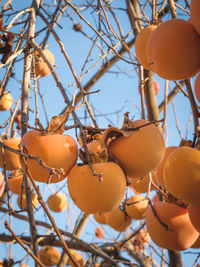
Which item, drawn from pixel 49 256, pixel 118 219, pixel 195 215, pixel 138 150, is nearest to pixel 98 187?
pixel 138 150

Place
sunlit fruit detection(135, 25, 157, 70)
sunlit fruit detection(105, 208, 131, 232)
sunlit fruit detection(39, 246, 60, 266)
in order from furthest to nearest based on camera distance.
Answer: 1. sunlit fruit detection(39, 246, 60, 266)
2. sunlit fruit detection(105, 208, 131, 232)
3. sunlit fruit detection(135, 25, 157, 70)

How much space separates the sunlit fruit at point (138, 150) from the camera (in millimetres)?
644

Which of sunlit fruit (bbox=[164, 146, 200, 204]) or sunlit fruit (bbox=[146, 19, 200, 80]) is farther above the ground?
sunlit fruit (bbox=[146, 19, 200, 80])

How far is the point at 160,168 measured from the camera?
3.01 feet

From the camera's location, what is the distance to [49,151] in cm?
64

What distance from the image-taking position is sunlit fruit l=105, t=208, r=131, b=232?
1.75 metres

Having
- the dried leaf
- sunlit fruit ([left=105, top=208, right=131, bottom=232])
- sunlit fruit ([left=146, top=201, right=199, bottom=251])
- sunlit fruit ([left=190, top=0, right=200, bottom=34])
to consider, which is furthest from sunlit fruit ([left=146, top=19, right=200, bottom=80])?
sunlit fruit ([left=105, top=208, right=131, bottom=232])

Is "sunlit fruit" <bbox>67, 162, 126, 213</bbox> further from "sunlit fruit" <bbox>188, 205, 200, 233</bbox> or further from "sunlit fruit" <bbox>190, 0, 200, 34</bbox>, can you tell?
"sunlit fruit" <bbox>190, 0, 200, 34</bbox>

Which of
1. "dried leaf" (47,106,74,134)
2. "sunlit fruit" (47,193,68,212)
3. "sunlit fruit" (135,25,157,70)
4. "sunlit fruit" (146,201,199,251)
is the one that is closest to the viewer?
"dried leaf" (47,106,74,134)

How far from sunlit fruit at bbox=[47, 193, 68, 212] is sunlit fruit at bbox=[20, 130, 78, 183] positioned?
162 centimetres

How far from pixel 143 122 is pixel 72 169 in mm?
204

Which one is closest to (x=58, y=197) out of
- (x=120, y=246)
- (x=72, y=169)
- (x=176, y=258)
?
(x=120, y=246)

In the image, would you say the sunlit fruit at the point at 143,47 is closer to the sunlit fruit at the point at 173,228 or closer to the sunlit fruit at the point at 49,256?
the sunlit fruit at the point at 173,228

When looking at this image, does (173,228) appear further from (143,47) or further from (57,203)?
(57,203)
